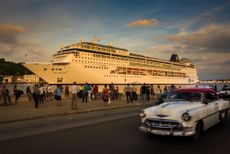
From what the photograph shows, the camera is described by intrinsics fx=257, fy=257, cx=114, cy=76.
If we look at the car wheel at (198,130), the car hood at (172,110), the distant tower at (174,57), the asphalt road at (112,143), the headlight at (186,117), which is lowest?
the asphalt road at (112,143)

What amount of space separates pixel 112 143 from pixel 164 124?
1.54 meters

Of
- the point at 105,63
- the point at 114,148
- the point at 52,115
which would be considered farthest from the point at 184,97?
the point at 105,63

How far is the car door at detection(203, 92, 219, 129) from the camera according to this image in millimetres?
8172

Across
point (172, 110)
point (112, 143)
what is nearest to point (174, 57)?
point (172, 110)

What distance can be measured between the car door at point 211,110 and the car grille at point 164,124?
1.32 m

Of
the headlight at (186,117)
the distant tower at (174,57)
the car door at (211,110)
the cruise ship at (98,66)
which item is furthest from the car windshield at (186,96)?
the distant tower at (174,57)

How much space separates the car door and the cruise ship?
4834 cm

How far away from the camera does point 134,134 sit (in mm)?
8461

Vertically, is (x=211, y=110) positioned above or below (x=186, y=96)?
below

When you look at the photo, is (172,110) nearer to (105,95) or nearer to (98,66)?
(105,95)

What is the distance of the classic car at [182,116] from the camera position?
278 inches

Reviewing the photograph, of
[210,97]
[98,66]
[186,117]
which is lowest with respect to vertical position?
[186,117]

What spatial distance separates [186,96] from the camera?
882cm

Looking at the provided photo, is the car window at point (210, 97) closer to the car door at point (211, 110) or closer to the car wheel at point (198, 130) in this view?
the car door at point (211, 110)
